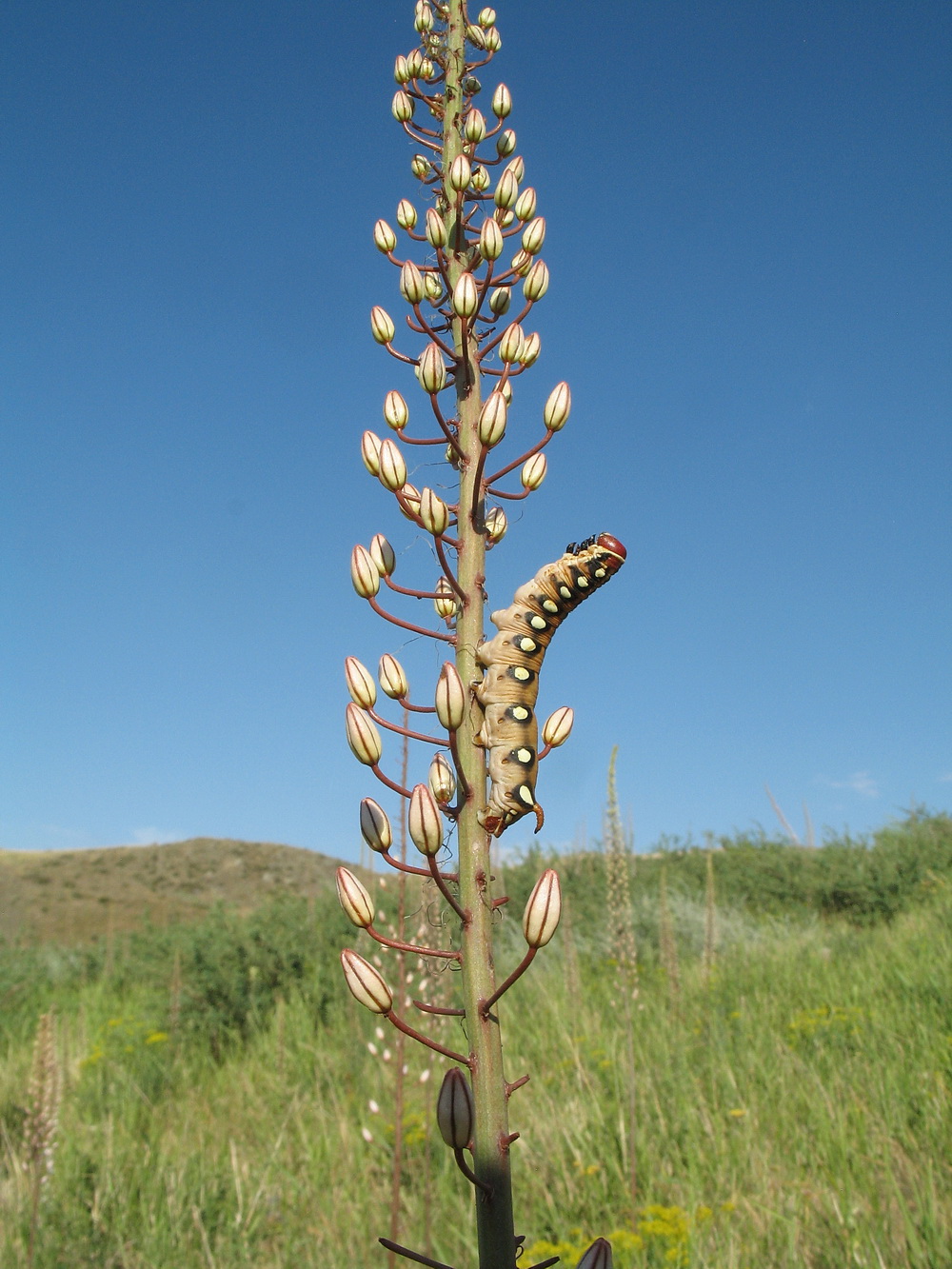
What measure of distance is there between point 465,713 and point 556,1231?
3.75 metres

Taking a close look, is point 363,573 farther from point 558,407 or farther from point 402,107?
point 402,107

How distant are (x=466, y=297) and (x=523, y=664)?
2.96 feet

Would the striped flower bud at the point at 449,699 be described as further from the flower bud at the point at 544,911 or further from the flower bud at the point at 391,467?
the flower bud at the point at 391,467

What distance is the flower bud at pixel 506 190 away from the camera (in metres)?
2.33

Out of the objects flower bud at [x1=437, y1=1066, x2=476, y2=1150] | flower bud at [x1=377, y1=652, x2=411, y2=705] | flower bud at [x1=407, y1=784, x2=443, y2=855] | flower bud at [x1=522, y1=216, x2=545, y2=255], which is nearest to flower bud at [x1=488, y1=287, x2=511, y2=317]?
flower bud at [x1=522, y1=216, x2=545, y2=255]

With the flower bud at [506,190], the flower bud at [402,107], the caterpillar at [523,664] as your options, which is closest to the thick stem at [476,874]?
the caterpillar at [523,664]

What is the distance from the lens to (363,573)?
6.36ft

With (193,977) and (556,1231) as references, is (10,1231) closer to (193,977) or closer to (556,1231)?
(556,1231)

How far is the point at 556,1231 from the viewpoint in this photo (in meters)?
4.20

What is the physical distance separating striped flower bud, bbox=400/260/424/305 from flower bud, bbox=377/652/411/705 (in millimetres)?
933

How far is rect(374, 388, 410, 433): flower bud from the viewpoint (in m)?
2.11

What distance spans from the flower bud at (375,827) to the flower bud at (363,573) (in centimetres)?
49

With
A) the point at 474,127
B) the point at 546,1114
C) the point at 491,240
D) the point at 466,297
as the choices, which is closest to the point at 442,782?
the point at 466,297

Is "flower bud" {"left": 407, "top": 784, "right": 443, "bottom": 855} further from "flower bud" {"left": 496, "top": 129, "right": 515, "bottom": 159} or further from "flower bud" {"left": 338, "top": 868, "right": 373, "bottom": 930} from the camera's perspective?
"flower bud" {"left": 496, "top": 129, "right": 515, "bottom": 159}
